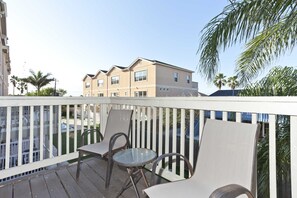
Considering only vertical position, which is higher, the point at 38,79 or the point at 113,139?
the point at 38,79

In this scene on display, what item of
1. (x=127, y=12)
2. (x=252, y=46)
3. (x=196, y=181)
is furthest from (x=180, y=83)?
(x=196, y=181)

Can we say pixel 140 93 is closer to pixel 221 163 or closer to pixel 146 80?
pixel 146 80

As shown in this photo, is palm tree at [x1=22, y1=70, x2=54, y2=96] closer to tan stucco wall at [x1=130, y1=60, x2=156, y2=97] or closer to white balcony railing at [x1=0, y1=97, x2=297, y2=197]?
tan stucco wall at [x1=130, y1=60, x2=156, y2=97]

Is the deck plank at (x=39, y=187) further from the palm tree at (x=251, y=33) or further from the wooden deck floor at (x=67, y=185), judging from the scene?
the palm tree at (x=251, y=33)

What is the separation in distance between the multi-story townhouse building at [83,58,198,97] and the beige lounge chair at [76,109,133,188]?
1716cm

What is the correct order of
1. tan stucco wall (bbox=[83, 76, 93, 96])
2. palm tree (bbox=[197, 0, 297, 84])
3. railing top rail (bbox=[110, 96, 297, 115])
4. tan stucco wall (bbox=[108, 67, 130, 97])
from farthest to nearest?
tan stucco wall (bbox=[83, 76, 93, 96]) → tan stucco wall (bbox=[108, 67, 130, 97]) → palm tree (bbox=[197, 0, 297, 84]) → railing top rail (bbox=[110, 96, 297, 115])

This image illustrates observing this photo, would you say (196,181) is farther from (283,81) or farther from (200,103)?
(283,81)

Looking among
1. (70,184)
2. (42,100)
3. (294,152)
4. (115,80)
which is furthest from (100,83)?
(294,152)

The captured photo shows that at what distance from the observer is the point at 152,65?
67.7 feet

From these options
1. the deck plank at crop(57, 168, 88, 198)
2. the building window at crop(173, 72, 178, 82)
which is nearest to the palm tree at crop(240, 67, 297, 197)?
the deck plank at crop(57, 168, 88, 198)

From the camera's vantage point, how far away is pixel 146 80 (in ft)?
70.4

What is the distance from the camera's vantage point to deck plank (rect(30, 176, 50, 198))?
2.37 m

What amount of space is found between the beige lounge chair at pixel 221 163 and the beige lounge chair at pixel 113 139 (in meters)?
1.01

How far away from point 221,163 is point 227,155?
3.8 inches
